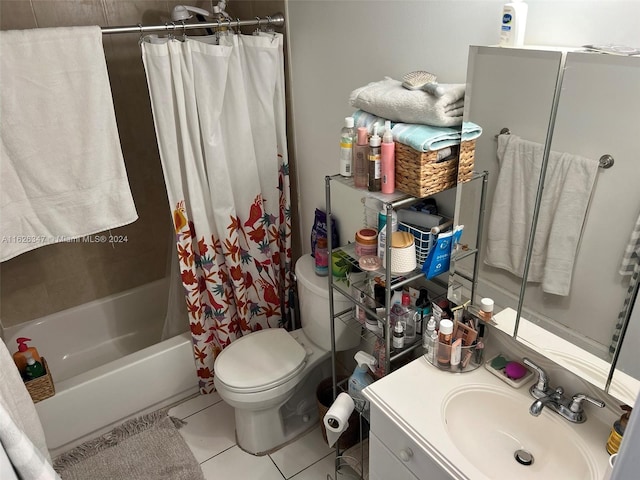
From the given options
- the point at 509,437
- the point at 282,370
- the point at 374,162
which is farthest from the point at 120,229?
the point at 509,437

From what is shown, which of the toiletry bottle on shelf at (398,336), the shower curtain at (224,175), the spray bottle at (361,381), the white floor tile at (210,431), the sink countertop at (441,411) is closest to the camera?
the sink countertop at (441,411)

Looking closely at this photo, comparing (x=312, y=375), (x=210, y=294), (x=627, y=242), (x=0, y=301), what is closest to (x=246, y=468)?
(x=312, y=375)

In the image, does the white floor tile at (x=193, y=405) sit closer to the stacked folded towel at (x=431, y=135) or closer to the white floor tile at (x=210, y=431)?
the white floor tile at (x=210, y=431)

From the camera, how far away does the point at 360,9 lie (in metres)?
1.69

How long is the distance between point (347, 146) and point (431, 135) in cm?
27

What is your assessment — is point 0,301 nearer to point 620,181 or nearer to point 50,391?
point 50,391

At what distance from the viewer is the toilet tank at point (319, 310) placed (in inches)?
80.8

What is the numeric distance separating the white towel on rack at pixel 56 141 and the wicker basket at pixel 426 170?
1146 mm

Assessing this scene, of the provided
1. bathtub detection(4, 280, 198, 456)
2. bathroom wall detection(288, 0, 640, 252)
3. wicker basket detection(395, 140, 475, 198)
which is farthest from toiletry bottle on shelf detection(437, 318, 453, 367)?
bathtub detection(4, 280, 198, 456)

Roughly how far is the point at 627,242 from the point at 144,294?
250 cm

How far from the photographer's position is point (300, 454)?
223cm

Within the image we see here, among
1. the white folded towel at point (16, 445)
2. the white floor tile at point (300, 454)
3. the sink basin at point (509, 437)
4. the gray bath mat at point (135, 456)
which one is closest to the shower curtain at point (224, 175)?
the gray bath mat at point (135, 456)

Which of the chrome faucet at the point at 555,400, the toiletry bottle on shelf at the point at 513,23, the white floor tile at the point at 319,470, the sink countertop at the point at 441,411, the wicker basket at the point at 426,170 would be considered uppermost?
the toiletry bottle on shelf at the point at 513,23

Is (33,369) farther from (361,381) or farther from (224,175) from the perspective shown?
(361,381)
